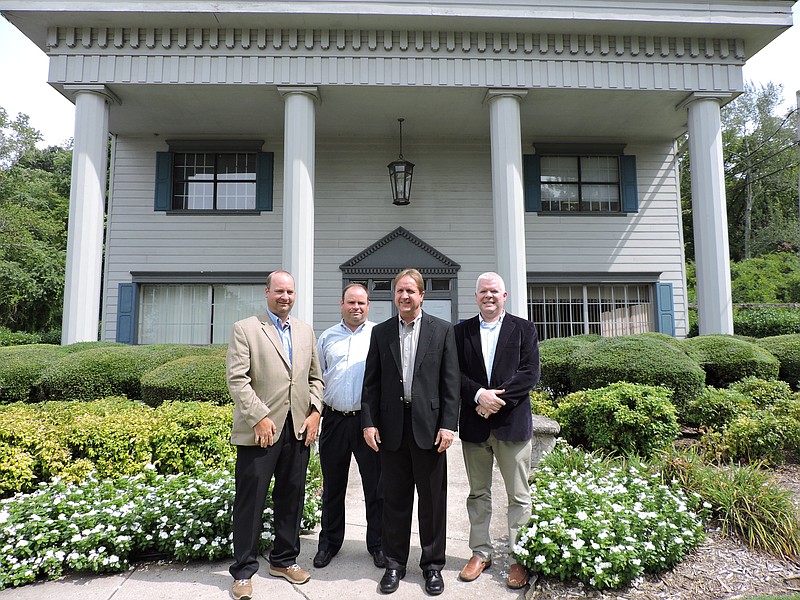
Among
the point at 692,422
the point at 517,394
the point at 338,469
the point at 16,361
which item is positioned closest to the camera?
the point at 517,394

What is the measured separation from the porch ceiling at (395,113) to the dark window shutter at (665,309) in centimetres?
368

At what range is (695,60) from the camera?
10.8 meters

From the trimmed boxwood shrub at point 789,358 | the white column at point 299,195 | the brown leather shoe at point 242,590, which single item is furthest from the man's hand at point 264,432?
the trimmed boxwood shrub at point 789,358

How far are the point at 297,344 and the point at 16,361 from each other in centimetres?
622

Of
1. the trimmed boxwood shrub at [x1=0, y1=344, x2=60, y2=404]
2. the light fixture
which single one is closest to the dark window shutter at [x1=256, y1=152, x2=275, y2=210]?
the light fixture

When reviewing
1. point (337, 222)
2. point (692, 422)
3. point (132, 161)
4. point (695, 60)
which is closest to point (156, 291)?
point (132, 161)

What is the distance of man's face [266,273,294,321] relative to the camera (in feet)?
11.8

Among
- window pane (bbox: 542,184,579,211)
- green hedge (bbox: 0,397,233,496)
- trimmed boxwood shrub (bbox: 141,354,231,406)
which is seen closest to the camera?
green hedge (bbox: 0,397,233,496)

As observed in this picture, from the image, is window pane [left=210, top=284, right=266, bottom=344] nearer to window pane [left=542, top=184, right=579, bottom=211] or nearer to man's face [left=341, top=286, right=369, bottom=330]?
window pane [left=542, top=184, right=579, bottom=211]

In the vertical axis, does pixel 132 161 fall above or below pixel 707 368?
above

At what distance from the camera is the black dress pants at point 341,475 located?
3.74 metres

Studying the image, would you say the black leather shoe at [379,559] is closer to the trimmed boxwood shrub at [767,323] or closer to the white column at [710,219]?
the white column at [710,219]

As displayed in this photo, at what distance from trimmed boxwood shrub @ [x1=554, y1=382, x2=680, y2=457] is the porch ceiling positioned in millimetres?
7262

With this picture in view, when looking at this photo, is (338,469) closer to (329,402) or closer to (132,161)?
(329,402)
